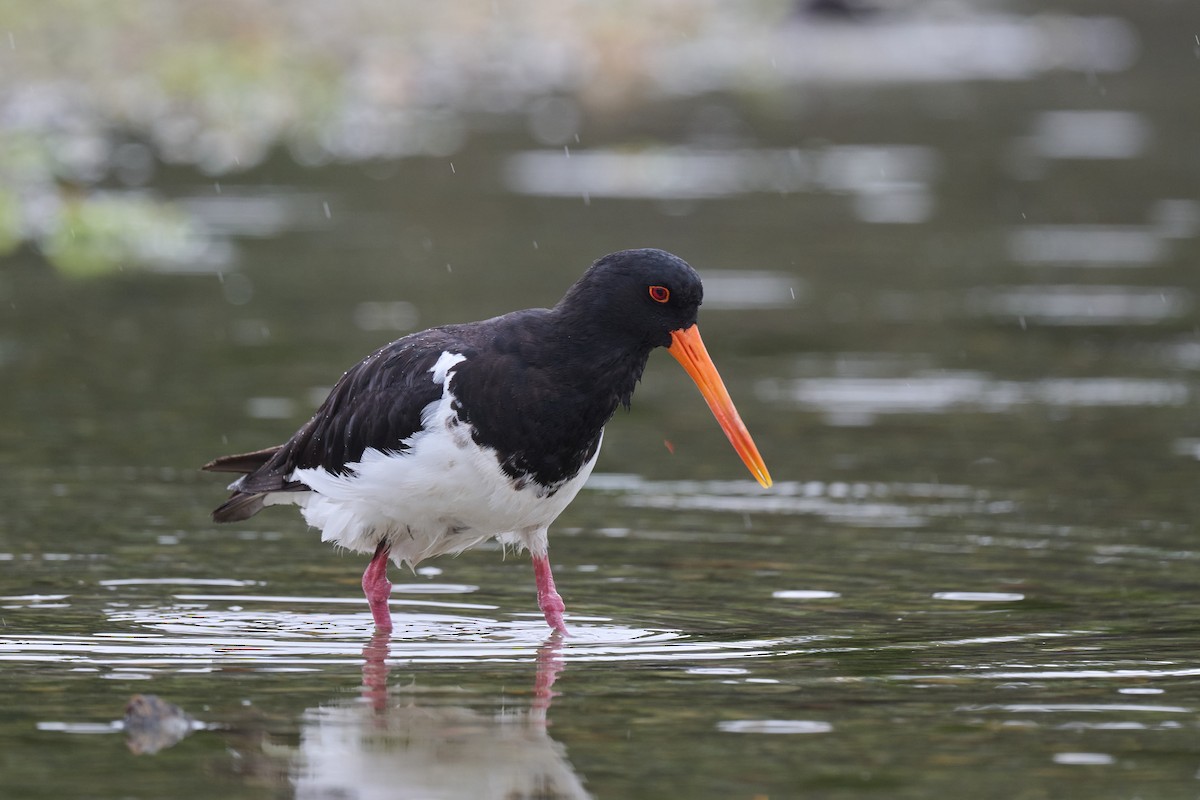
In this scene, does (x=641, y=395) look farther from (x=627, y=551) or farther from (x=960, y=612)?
(x=960, y=612)

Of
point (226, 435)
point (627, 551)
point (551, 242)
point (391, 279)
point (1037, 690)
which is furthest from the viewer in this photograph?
point (551, 242)

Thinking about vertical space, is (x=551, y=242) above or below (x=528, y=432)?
below

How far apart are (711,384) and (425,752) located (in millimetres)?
2494

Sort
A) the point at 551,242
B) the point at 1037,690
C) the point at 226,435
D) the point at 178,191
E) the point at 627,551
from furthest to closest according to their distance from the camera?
the point at 178,191 < the point at 551,242 < the point at 226,435 < the point at 627,551 < the point at 1037,690

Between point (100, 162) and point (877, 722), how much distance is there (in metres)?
19.1

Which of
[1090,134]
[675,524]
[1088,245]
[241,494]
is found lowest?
[1090,134]

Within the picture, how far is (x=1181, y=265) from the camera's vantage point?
62.5 ft

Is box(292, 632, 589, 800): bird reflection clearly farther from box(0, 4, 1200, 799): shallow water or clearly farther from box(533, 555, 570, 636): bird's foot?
box(533, 555, 570, 636): bird's foot

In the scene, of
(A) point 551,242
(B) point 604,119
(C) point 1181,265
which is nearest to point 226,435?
→ (A) point 551,242

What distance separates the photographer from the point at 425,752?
619cm

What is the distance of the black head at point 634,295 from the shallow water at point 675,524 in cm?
115

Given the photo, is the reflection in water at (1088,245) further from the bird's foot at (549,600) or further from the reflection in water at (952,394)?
the bird's foot at (549,600)

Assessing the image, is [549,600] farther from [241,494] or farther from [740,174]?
[740,174]

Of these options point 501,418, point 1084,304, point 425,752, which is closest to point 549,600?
point 501,418
